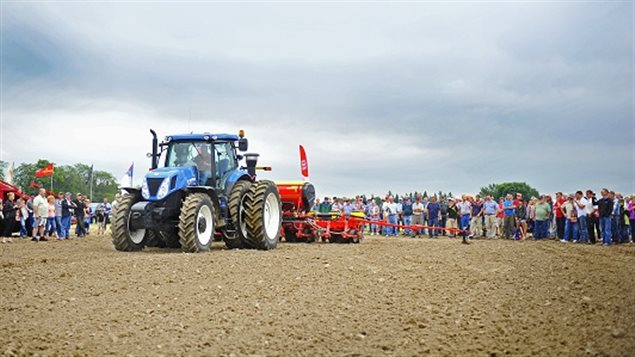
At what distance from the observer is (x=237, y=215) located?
11.7 metres

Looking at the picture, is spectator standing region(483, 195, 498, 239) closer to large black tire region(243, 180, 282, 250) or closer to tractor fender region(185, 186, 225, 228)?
large black tire region(243, 180, 282, 250)

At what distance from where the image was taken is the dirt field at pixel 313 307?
4762mm

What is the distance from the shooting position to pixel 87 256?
10.9 m

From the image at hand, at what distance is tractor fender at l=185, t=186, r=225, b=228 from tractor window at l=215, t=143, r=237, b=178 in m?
0.86

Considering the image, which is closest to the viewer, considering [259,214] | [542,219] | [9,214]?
[259,214]

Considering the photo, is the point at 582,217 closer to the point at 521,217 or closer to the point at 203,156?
the point at 521,217

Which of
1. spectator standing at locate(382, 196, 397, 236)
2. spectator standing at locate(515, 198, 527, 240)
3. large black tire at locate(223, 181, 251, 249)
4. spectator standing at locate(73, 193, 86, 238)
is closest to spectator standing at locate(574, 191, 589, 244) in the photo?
spectator standing at locate(515, 198, 527, 240)

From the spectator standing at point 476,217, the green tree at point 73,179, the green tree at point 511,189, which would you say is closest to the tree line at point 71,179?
the green tree at point 73,179

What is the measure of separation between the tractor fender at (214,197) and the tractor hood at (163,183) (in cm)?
23

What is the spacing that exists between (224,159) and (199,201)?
A: 2.09 m

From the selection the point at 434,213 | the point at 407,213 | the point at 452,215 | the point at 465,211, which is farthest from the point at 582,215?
the point at 407,213

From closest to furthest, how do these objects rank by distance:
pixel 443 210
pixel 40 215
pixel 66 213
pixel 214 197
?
pixel 214 197
pixel 40 215
pixel 66 213
pixel 443 210

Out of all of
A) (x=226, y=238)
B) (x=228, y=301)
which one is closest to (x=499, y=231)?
(x=226, y=238)

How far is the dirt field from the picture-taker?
4.76 m
